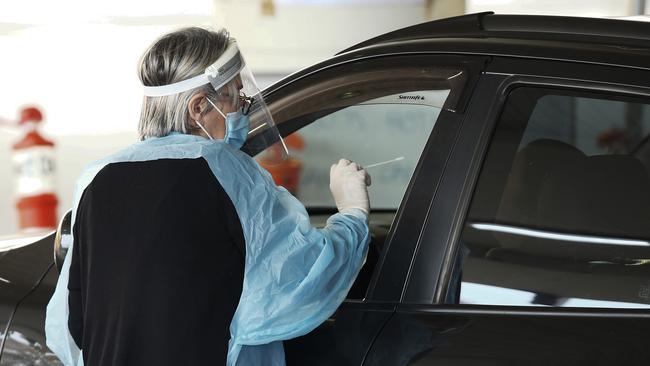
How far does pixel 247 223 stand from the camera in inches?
81.4

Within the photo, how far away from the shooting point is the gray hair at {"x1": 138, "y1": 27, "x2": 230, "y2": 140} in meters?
2.16

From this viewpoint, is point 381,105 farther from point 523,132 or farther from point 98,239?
point 98,239

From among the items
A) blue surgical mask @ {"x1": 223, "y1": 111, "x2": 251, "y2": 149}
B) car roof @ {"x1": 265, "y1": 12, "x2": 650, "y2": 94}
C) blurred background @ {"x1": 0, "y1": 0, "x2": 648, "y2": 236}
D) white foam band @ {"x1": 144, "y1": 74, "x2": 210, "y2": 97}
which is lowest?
blurred background @ {"x1": 0, "y1": 0, "x2": 648, "y2": 236}

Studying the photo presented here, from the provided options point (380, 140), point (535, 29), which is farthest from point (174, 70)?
point (380, 140)

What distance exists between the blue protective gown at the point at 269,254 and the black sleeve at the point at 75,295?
0.17 m

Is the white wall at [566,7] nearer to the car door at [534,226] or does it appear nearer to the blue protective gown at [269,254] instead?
the car door at [534,226]

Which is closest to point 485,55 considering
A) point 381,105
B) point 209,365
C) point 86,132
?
point 381,105

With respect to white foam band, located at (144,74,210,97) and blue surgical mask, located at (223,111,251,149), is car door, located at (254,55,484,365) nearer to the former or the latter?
blue surgical mask, located at (223,111,251,149)

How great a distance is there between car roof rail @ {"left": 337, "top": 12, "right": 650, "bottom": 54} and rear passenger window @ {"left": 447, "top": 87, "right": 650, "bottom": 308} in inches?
7.8

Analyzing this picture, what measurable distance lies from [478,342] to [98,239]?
818 mm

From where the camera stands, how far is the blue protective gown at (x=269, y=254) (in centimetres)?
208

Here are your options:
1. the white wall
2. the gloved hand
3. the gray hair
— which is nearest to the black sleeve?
the gray hair

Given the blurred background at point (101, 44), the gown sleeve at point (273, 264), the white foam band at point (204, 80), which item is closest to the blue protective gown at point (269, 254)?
the gown sleeve at point (273, 264)

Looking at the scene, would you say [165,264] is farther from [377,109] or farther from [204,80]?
[377,109]
